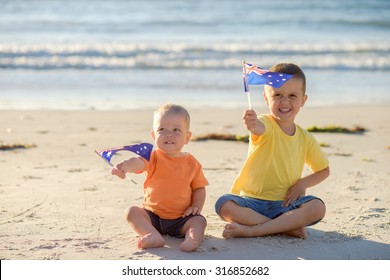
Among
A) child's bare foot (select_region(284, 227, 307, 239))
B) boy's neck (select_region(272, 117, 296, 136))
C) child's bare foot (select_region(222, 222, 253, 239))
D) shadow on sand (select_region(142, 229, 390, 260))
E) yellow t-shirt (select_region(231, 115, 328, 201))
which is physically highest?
boy's neck (select_region(272, 117, 296, 136))

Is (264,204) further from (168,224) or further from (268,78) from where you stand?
(268,78)

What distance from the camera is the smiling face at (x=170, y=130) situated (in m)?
4.43

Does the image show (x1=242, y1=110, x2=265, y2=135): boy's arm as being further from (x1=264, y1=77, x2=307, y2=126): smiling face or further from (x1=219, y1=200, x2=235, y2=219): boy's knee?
(x1=219, y1=200, x2=235, y2=219): boy's knee

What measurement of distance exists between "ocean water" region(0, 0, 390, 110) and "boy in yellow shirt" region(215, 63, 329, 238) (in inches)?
204

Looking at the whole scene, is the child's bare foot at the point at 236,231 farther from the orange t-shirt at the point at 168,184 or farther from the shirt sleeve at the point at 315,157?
the shirt sleeve at the point at 315,157

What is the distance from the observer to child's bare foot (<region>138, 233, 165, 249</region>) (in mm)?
4191

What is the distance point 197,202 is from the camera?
453 cm

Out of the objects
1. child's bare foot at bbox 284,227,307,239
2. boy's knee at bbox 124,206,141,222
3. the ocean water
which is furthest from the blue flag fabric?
the ocean water

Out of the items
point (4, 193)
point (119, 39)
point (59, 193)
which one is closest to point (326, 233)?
point (59, 193)

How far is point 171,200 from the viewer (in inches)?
176


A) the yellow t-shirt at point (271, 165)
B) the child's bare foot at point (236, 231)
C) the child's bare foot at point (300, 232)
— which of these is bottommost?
the child's bare foot at point (300, 232)

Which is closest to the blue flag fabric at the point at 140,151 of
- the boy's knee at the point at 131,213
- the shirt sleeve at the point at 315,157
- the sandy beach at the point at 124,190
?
the boy's knee at the point at 131,213

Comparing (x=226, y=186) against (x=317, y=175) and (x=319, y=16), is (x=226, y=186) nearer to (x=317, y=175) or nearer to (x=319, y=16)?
(x=317, y=175)

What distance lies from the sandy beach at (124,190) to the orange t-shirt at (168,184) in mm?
216
